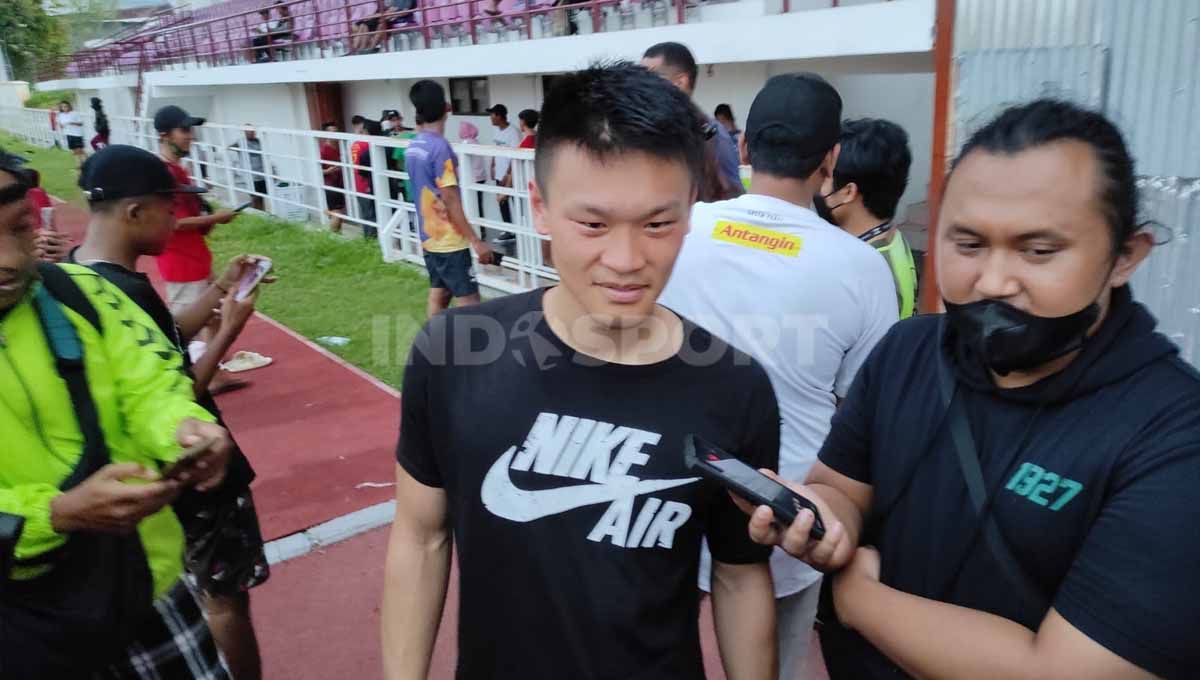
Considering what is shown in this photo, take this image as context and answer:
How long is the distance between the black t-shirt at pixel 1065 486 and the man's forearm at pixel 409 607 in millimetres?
810

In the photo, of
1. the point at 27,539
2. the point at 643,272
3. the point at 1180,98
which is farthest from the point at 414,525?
the point at 1180,98

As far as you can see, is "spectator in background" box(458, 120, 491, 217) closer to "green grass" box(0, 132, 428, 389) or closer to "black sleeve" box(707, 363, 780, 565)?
"green grass" box(0, 132, 428, 389)

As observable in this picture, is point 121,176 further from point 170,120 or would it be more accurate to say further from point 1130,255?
point 170,120

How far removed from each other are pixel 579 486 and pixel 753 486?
311mm

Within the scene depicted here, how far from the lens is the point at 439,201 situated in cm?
602

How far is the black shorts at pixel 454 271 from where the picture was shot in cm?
612

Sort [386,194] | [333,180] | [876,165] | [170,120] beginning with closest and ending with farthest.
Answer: [876,165]
[170,120]
[386,194]
[333,180]

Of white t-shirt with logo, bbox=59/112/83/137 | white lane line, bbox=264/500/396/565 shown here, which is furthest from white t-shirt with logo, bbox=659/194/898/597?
white t-shirt with logo, bbox=59/112/83/137

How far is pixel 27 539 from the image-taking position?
165 cm

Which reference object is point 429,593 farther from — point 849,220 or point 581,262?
point 849,220

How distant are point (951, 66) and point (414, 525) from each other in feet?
9.93

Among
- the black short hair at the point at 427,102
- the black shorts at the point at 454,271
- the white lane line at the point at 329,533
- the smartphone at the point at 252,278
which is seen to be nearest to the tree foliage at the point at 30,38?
the black short hair at the point at 427,102

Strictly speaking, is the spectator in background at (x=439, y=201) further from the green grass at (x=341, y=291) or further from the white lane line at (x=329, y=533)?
the white lane line at (x=329, y=533)

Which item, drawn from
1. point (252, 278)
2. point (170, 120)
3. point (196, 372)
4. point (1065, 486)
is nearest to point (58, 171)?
point (170, 120)
